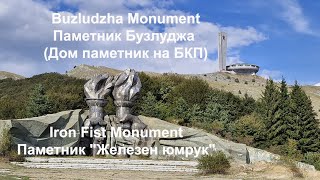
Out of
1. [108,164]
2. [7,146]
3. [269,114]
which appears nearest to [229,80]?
[269,114]

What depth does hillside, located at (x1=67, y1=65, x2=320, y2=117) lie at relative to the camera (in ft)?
302

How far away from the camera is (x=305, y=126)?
152ft

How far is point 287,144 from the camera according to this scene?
4338cm

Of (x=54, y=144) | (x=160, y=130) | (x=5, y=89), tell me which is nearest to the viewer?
(x=54, y=144)

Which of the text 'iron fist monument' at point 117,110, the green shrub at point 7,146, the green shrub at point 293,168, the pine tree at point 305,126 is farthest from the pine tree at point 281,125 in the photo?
the green shrub at point 7,146

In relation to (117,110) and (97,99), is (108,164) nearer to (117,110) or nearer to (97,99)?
(97,99)

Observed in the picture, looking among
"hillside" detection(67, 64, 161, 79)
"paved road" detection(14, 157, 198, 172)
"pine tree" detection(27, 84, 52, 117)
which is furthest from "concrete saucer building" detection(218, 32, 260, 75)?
"paved road" detection(14, 157, 198, 172)

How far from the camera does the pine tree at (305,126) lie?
44803mm

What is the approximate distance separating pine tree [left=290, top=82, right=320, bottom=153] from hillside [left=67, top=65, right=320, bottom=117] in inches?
1502

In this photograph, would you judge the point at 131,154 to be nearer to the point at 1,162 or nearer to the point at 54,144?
the point at 54,144

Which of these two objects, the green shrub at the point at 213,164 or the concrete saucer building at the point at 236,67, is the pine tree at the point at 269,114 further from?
the concrete saucer building at the point at 236,67

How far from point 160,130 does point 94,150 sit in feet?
13.8

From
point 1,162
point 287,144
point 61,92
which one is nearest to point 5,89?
point 61,92

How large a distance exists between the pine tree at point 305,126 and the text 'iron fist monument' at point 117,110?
1818 centimetres
